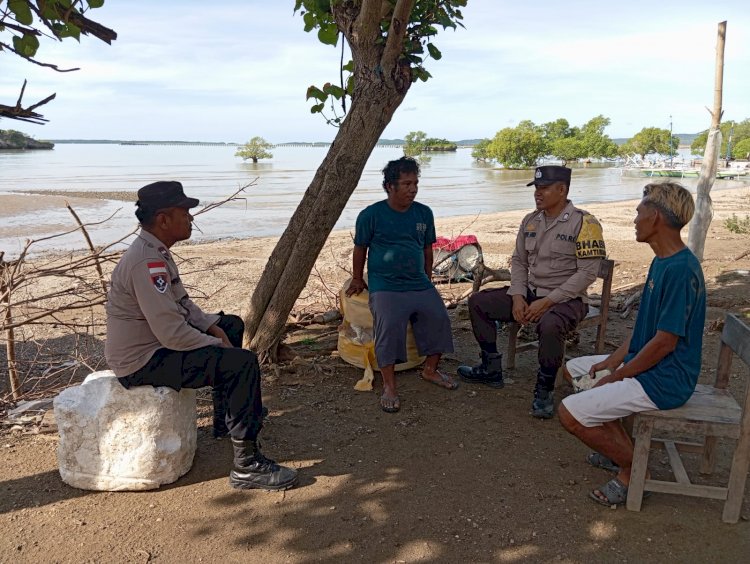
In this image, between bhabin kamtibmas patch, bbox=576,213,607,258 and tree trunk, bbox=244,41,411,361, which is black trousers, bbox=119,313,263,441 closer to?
tree trunk, bbox=244,41,411,361

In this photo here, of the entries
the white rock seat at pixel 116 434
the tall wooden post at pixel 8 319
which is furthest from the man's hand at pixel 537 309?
the tall wooden post at pixel 8 319

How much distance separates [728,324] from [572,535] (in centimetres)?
135

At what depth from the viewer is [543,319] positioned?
4.24 metres

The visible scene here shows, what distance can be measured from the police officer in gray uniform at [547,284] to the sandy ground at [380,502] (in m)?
0.30

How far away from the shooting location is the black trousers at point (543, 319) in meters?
4.14

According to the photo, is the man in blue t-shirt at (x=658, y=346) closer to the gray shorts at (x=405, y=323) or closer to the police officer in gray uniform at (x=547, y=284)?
the police officer in gray uniform at (x=547, y=284)

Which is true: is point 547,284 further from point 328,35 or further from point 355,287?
point 328,35

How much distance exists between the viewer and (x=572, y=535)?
288cm

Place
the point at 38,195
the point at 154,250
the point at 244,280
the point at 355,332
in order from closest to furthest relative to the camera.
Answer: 1. the point at 154,250
2. the point at 355,332
3. the point at 244,280
4. the point at 38,195

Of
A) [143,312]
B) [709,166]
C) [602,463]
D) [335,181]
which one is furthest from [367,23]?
[709,166]

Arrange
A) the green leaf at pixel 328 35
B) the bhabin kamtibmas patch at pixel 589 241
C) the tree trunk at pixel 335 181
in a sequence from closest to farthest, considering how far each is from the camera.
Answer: the bhabin kamtibmas patch at pixel 589 241 < the tree trunk at pixel 335 181 < the green leaf at pixel 328 35

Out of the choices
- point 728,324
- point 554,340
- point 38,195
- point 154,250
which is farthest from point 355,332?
point 38,195

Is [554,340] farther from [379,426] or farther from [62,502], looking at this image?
[62,502]

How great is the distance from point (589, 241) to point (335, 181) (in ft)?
6.25
